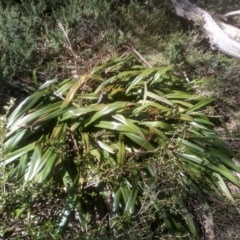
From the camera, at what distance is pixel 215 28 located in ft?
18.6

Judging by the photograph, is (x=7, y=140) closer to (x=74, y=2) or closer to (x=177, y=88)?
(x=177, y=88)

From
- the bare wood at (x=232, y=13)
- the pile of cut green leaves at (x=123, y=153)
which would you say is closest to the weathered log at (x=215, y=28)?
the bare wood at (x=232, y=13)

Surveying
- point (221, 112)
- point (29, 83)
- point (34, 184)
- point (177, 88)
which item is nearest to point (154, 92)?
point (177, 88)

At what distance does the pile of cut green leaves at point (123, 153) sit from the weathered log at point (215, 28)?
1113mm

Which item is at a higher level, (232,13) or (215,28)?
(232,13)

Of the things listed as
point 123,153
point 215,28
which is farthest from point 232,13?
point 123,153

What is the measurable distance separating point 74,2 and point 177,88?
1922 millimetres

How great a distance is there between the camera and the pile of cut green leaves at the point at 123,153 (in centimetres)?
360

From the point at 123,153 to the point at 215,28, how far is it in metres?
2.65

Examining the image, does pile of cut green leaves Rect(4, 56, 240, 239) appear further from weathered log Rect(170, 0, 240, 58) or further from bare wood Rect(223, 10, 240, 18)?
bare wood Rect(223, 10, 240, 18)

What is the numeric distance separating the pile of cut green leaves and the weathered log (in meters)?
1.11

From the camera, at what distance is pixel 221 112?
527cm

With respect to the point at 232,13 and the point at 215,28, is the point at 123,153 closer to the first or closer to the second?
the point at 215,28

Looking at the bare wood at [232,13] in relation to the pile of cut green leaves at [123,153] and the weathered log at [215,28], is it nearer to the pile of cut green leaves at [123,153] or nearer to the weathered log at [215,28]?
the weathered log at [215,28]
